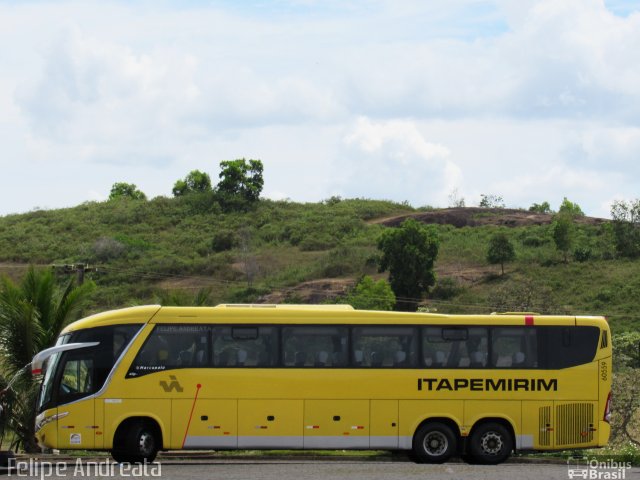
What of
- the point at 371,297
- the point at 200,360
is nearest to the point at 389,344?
the point at 200,360

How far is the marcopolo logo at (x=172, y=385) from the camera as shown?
2255 cm

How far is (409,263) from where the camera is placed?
81125mm

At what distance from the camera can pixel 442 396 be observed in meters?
22.9

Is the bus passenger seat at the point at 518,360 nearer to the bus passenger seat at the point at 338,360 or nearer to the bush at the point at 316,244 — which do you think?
the bus passenger seat at the point at 338,360

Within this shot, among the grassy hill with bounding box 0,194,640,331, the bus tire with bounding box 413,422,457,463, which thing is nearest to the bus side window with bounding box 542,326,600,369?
the bus tire with bounding box 413,422,457,463

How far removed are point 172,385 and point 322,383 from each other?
3.05 meters

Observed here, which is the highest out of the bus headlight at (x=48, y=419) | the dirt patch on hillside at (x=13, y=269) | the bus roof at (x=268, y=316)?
the dirt patch on hillside at (x=13, y=269)

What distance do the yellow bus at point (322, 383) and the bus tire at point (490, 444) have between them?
28 millimetres

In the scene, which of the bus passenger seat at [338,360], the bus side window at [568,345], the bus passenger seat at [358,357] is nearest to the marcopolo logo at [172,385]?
the bus passenger seat at [338,360]

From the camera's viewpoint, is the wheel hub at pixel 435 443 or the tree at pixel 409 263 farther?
the tree at pixel 409 263

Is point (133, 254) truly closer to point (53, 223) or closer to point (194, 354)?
point (53, 223)

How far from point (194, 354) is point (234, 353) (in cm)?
82

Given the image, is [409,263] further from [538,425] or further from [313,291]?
[538,425]

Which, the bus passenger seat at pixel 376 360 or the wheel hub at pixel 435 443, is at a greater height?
the bus passenger seat at pixel 376 360
